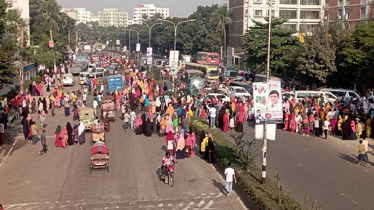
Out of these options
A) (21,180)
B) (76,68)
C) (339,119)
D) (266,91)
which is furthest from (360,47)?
(76,68)

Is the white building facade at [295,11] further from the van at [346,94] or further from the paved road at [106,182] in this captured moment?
the paved road at [106,182]

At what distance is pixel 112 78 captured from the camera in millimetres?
45188

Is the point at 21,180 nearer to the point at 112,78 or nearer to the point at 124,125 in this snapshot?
the point at 124,125

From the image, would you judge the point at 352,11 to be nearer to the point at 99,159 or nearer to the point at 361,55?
the point at 361,55

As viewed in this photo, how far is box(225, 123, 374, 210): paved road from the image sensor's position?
15.8 meters

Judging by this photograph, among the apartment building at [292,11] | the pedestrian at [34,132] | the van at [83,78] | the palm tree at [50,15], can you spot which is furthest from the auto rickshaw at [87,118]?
the apartment building at [292,11]

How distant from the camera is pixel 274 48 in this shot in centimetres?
5097

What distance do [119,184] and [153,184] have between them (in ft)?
3.65

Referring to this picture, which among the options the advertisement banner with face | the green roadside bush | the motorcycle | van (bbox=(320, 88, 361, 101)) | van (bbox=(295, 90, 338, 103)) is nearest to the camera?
the green roadside bush

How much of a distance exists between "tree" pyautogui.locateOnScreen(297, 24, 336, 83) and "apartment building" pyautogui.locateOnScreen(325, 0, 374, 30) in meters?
20.7

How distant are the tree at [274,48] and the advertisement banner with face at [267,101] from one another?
107 feet

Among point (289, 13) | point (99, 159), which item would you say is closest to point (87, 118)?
point (99, 159)

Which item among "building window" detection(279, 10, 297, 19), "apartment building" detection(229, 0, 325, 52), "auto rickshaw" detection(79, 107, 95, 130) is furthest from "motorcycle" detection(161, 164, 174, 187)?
"building window" detection(279, 10, 297, 19)

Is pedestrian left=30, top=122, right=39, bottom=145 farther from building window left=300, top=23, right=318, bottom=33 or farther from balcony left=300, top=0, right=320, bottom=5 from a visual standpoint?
balcony left=300, top=0, right=320, bottom=5
